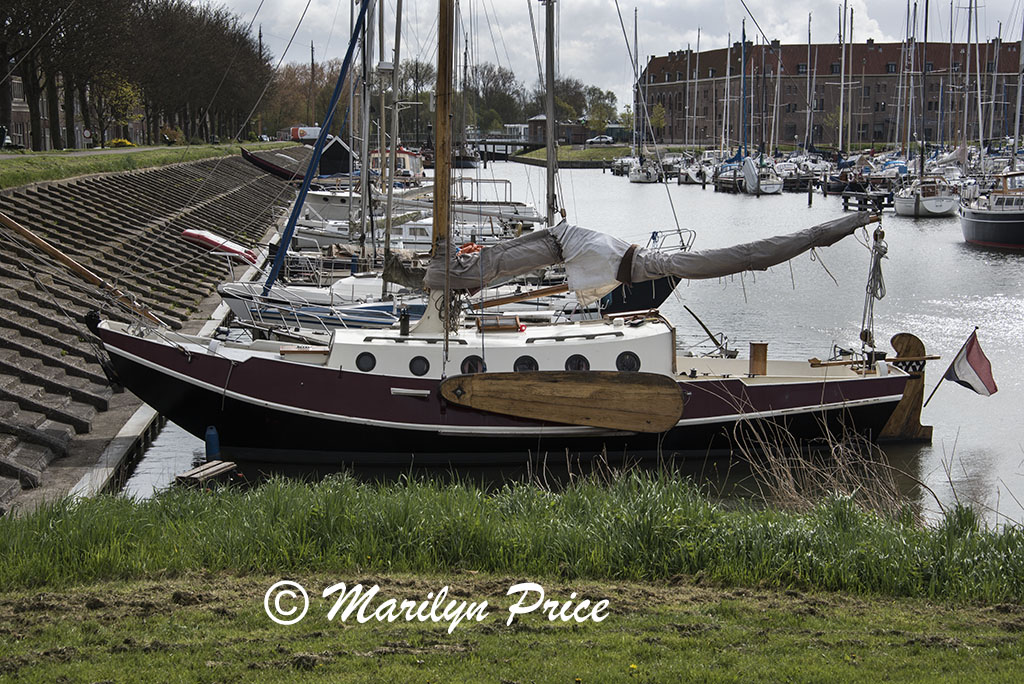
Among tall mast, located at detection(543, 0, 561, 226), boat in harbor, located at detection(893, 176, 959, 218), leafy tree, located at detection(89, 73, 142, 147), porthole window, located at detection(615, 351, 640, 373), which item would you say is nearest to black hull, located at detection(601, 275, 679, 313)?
tall mast, located at detection(543, 0, 561, 226)

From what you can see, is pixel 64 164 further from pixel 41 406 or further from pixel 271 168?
pixel 271 168

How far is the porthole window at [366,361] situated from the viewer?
18.6 meters

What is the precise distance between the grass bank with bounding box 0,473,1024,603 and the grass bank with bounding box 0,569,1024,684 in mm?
326

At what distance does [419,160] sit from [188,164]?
16245 mm

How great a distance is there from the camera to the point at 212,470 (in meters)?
16.6

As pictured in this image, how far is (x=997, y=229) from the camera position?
5769cm

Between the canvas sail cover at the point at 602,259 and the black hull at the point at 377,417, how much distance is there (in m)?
2.07

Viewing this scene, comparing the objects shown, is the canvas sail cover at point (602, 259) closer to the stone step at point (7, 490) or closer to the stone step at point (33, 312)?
the stone step at point (7, 490)

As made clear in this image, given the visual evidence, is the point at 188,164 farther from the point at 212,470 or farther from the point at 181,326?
the point at 212,470

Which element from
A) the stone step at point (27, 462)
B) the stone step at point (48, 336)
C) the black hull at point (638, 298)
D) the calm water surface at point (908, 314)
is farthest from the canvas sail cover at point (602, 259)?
the black hull at point (638, 298)

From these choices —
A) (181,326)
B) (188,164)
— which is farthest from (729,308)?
(188,164)

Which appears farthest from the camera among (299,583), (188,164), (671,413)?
(188,164)

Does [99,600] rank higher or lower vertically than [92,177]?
lower

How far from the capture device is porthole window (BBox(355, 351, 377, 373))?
61.1 ft
